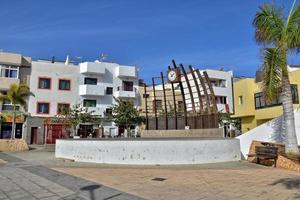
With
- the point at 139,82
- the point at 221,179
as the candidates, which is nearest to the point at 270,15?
the point at 221,179

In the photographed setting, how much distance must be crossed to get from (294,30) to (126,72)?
37.0 meters

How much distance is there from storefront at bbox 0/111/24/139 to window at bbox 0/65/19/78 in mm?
4745

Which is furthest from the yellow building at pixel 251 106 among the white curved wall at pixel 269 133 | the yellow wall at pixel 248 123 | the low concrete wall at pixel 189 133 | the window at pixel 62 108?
the window at pixel 62 108

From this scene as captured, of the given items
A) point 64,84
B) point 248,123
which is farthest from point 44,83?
point 248,123

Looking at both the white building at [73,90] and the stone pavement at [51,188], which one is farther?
the white building at [73,90]

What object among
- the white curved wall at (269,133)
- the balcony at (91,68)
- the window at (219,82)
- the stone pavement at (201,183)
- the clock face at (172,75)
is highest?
the balcony at (91,68)

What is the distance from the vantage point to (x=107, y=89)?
159 feet

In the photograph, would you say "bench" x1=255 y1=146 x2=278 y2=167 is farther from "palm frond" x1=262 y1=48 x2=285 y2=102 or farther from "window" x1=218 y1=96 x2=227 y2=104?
"window" x1=218 y1=96 x2=227 y2=104

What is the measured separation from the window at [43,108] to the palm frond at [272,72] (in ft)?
112

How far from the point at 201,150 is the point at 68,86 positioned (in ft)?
109

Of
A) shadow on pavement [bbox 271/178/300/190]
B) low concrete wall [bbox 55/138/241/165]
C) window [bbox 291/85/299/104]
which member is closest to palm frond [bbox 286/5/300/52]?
low concrete wall [bbox 55/138/241/165]

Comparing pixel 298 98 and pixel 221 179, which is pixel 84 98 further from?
pixel 221 179

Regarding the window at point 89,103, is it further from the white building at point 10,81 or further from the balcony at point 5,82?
the balcony at point 5,82

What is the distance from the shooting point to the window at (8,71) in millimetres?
40594
